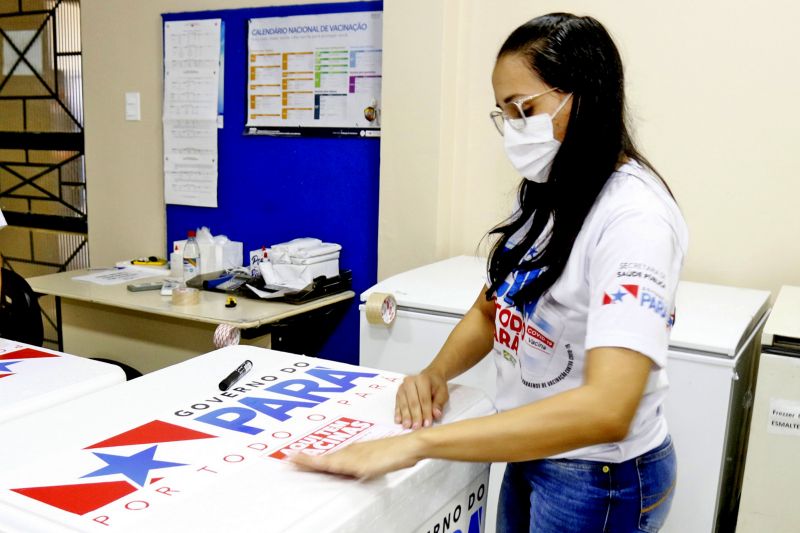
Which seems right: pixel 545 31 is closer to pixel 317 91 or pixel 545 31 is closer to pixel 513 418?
pixel 513 418

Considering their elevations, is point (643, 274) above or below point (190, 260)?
above

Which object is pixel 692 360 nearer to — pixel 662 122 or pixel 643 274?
pixel 643 274

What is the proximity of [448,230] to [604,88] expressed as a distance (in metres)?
1.69

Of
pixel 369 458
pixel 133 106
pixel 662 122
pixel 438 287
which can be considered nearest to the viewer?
pixel 369 458

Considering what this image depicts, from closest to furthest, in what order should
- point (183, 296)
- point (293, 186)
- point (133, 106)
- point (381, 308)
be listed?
point (381, 308), point (183, 296), point (293, 186), point (133, 106)

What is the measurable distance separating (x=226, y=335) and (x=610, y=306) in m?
1.67

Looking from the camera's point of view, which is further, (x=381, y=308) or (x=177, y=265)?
(x=177, y=265)

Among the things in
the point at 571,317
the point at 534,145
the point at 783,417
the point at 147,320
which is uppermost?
the point at 534,145

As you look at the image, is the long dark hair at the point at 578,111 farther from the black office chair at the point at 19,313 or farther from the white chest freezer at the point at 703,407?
the black office chair at the point at 19,313

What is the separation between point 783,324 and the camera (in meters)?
1.60

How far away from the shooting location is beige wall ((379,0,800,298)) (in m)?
2.15

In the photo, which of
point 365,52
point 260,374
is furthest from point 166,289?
point 260,374

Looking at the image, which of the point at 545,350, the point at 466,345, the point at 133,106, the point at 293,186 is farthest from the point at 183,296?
the point at 545,350

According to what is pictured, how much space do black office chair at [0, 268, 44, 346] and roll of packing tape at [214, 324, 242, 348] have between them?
587mm
